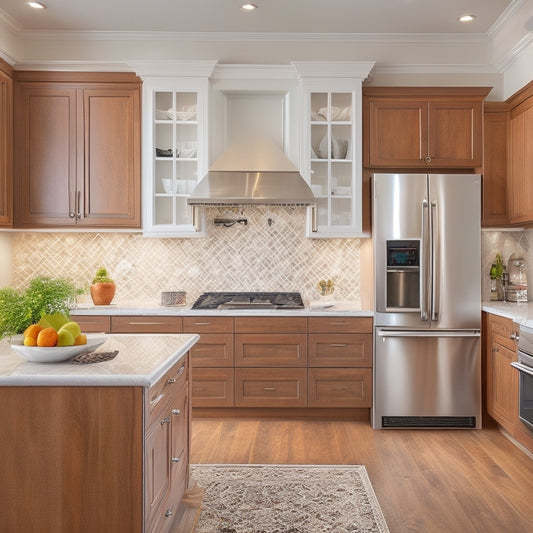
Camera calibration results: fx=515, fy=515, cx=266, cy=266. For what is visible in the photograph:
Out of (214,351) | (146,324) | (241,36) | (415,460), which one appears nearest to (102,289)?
(146,324)

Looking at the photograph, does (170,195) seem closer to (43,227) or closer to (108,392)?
(43,227)

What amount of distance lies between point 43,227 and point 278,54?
7.94 feet

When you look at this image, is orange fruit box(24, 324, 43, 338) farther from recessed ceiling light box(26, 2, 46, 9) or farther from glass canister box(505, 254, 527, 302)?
glass canister box(505, 254, 527, 302)

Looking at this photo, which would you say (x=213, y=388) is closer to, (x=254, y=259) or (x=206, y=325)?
(x=206, y=325)

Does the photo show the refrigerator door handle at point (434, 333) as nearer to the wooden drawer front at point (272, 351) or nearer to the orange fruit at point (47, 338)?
the wooden drawer front at point (272, 351)

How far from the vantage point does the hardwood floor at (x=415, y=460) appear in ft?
8.45

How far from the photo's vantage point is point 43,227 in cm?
414

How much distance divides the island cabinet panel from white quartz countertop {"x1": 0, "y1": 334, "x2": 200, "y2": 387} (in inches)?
1.5

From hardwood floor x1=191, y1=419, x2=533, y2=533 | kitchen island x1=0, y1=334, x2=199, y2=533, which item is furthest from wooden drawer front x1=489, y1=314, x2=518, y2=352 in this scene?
kitchen island x1=0, y1=334, x2=199, y2=533

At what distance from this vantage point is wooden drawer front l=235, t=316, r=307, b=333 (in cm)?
395

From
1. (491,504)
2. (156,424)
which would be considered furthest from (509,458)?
(156,424)

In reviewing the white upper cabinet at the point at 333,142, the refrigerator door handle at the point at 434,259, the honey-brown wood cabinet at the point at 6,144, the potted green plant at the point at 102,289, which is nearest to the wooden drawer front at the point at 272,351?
the white upper cabinet at the point at 333,142

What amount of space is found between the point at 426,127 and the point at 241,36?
5.62 feet

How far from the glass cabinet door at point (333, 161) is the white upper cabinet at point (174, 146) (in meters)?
0.89
